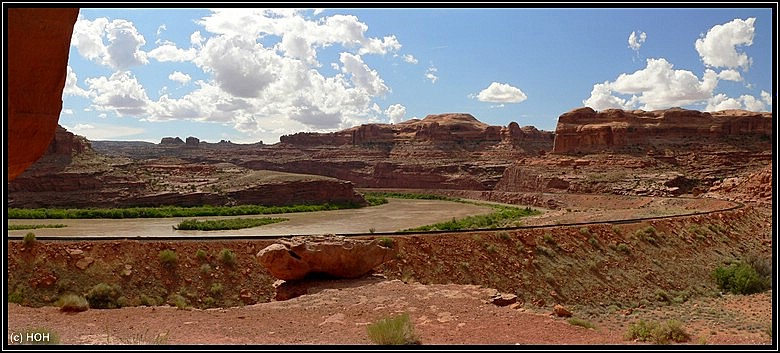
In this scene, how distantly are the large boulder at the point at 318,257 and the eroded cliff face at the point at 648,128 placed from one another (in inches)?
2685

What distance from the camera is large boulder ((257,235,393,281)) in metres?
16.0

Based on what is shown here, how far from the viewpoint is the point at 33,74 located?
726cm

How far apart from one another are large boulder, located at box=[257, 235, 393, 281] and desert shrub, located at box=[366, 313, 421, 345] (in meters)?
6.46

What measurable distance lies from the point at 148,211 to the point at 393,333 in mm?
48836

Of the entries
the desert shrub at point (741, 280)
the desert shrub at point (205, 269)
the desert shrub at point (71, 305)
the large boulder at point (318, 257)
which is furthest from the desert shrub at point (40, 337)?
the desert shrub at point (741, 280)

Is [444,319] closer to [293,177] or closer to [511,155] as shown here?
[293,177]

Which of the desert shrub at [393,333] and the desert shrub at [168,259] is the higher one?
the desert shrub at [393,333]

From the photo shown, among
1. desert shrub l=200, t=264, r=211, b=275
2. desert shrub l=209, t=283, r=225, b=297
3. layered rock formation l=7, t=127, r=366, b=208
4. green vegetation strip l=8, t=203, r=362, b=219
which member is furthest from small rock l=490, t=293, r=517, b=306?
layered rock formation l=7, t=127, r=366, b=208

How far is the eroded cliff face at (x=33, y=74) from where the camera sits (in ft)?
22.8

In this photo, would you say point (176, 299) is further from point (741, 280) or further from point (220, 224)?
point (220, 224)

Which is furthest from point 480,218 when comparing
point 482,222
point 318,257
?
point 318,257

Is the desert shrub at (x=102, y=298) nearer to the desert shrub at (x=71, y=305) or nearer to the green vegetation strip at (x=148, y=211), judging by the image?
the desert shrub at (x=71, y=305)

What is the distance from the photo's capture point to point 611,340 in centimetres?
988

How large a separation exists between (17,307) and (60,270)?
5681mm
